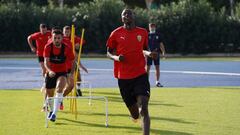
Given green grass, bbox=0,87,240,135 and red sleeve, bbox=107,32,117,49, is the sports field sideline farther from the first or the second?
red sleeve, bbox=107,32,117,49

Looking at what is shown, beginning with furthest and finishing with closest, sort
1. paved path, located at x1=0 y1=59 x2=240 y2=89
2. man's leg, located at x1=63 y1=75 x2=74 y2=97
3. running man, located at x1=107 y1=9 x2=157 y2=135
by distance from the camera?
1. paved path, located at x1=0 y1=59 x2=240 y2=89
2. man's leg, located at x1=63 y1=75 x2=74 y2=97
3. running man, located at x1=107 y1=9 x2=157 y2=135

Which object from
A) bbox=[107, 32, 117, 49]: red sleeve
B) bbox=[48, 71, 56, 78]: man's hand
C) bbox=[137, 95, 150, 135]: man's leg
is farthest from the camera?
bbox=[48, 71, 56, 78]: man's hand

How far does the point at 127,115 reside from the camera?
14266 mm

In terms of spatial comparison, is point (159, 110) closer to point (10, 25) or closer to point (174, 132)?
point (174, 132)

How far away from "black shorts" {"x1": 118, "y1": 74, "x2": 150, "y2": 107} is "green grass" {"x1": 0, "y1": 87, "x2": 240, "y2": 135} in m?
0.75

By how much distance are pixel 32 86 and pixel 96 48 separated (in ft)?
68.3

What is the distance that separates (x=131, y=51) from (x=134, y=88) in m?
0.64

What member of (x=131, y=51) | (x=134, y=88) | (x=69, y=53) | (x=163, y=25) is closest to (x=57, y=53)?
(x=69, y=53)

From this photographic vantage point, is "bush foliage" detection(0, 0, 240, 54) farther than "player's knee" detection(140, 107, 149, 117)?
Yes

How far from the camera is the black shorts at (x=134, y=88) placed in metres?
10.6

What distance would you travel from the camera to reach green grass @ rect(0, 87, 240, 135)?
38.9ft

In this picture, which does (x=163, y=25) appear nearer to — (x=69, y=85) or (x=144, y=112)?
(x=69, y=85)

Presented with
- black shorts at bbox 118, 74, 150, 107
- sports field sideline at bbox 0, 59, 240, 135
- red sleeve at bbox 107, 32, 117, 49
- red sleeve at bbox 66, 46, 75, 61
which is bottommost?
sports field sideline at bbox 0, 59, 240, 135

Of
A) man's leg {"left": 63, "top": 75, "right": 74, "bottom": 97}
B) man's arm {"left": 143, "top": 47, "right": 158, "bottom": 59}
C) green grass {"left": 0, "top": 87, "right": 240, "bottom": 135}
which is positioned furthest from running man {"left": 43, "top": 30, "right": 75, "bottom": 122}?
man's arm {"left": 143, "top": 47, "right": 158, "bottom": 59}
